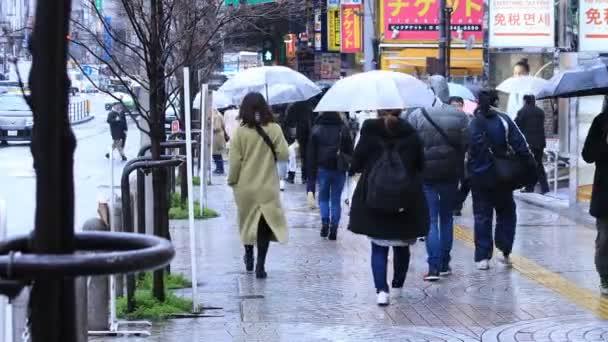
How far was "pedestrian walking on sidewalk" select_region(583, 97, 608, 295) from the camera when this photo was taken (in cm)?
932

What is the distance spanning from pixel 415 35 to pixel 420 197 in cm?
1633

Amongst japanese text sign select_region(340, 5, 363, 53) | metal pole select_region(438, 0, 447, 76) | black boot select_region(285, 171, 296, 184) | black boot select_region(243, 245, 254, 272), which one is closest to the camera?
black boot select_region(243, 245, 254, 272)

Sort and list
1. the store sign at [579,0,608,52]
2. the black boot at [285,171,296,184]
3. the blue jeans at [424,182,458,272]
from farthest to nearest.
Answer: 1. the black boot at [285,171,296,184]
2. the store sign at [579,0,608,52]
3. the blue jeans at [424,182,458,272]

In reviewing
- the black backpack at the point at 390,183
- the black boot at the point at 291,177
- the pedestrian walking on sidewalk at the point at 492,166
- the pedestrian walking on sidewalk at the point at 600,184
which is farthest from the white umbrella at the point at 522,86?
the black backpack at the point at 390,183

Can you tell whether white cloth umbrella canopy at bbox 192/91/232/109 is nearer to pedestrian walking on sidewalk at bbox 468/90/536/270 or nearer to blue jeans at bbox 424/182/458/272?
pedestrian walking on sidewalk at bbox 468/90/536/270

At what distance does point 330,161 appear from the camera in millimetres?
14203

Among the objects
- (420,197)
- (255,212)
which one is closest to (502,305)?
(420,197)

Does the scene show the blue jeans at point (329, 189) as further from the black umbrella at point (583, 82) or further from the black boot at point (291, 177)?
the black boot at point (291, 177)

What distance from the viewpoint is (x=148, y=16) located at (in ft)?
32.3

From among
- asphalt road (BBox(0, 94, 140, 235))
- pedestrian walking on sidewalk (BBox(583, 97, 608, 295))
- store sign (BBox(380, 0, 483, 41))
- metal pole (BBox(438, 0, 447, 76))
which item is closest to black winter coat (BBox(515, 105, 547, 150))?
metal pole (BBox(438, 0, 447, 76))

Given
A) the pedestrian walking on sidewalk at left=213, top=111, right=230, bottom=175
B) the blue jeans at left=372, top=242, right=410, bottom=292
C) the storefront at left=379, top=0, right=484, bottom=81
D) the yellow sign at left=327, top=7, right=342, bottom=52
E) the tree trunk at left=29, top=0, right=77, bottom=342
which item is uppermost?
the yellow sign at left=327, top=7, right=342, bottom=52

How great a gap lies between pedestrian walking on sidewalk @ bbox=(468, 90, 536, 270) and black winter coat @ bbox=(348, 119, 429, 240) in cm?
168

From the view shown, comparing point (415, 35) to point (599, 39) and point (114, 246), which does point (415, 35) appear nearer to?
point (599, 39)

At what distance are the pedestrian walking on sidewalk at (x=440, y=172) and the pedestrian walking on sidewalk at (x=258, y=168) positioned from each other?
4.52 feet
